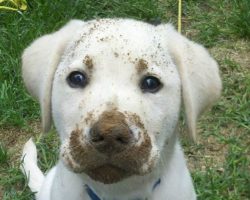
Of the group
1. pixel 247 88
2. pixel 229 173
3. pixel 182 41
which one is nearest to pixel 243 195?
pixel 229 173

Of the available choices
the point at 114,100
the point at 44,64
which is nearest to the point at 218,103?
the point at 44,64

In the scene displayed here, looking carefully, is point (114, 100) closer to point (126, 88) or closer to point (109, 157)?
point (126, 88)

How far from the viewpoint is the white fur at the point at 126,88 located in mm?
2580

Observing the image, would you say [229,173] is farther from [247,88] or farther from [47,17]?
[47,17]

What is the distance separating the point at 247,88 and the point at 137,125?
7.94ft

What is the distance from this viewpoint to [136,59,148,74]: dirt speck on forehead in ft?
8.65

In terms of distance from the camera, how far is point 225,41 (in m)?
5.21

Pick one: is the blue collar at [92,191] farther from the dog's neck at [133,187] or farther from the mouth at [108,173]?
the mouth at [108,173]

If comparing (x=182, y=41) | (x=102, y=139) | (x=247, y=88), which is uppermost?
(x=182, y=41)

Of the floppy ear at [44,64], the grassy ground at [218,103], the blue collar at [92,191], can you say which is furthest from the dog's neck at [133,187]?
the grassy ground at [218,103]

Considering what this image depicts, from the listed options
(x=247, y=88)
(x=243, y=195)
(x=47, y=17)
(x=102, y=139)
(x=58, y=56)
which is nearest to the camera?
(x=102, y=139)

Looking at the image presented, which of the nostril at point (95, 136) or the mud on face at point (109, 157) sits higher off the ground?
the nostril at point (95, 136)

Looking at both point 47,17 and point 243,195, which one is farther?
point 47,17

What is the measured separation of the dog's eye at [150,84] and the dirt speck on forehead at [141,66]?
37mm
